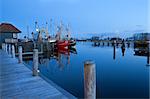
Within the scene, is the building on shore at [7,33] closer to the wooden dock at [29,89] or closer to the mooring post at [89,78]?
the wooden dock at [29,89]

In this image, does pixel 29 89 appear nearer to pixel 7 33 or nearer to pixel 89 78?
pixel 89 78

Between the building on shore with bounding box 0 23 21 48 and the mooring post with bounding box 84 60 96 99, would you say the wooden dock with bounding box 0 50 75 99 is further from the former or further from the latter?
the building on shore with bounding box 0 23 21 48

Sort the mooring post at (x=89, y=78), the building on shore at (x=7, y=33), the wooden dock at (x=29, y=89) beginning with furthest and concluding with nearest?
the building on shore at (x=7, y=33)
the wooden dock at (x=29, y=89)
the mooring post at (x=89, y=78)

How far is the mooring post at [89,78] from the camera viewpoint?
14.5ft

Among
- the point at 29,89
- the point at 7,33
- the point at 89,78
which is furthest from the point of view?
the point at 7,33

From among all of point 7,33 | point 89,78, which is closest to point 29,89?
point 89,78

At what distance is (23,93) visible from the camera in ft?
20.9

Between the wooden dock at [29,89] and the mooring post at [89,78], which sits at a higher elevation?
the mooring post at [89,78]

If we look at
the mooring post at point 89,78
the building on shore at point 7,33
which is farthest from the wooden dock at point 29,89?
the building on shore at point 7,33

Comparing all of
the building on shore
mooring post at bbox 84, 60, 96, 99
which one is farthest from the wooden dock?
the building on shore

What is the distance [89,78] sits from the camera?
4.47m

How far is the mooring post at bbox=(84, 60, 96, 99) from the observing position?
4.42 m

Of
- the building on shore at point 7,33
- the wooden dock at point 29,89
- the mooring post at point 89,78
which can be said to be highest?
the building on shore at point 7,33

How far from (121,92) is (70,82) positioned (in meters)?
3.74
